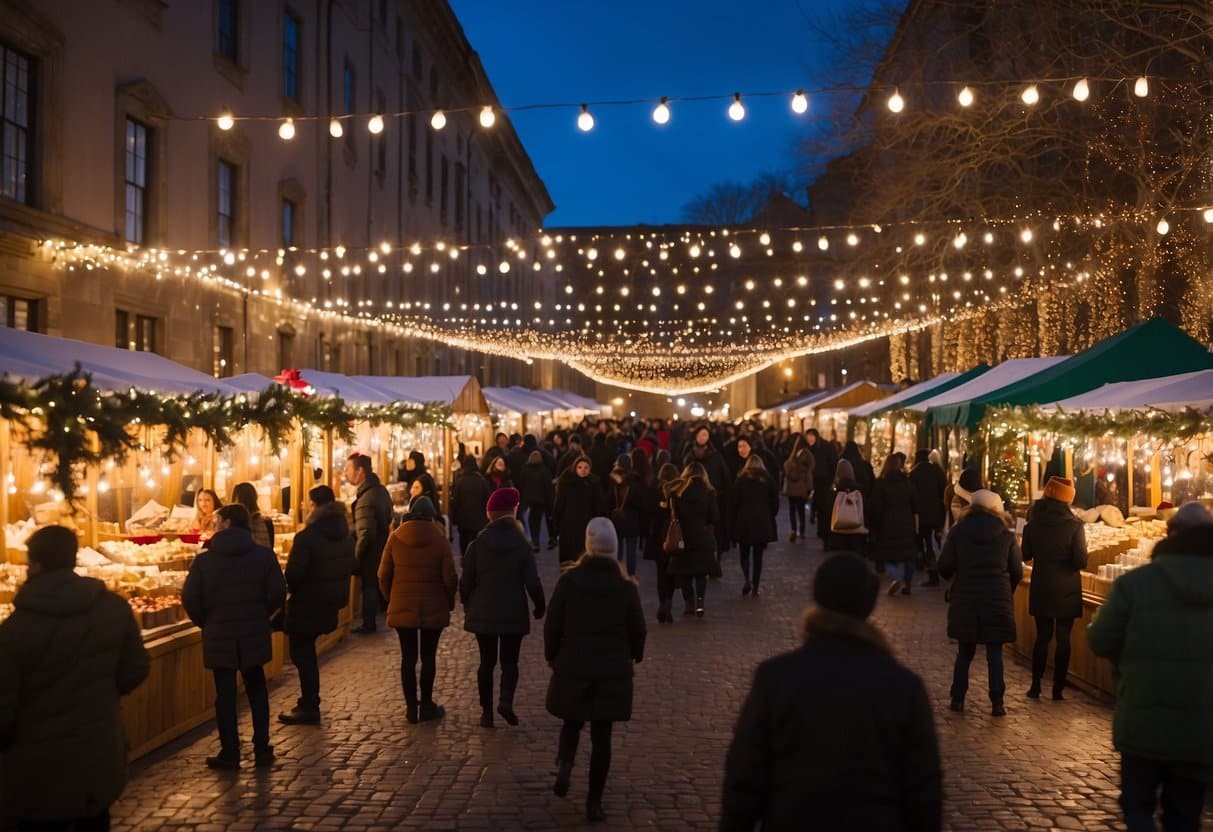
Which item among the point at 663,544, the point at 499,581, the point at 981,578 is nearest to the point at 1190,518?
the point at 981,578

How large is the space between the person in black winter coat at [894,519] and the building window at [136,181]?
39.7ft

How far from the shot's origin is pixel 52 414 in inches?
318

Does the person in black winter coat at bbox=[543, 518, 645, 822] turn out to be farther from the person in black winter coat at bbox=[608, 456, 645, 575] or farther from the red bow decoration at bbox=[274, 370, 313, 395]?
the red bow decoration at bbox=[274, 370, 313, 395]

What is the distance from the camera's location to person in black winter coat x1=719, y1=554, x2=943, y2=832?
3354 mm

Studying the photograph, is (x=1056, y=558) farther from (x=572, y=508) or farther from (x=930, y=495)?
(x=930, y=495)

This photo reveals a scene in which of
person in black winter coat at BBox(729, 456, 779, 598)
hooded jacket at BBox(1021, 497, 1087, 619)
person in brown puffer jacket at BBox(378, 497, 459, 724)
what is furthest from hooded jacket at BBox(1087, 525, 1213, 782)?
person in black winter coat at BBox(729, 456, 779, 598)

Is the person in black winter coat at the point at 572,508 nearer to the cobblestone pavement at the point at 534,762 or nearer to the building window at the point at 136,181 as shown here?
the cobblestone pavement at the point at 534,762

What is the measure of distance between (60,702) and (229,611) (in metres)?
2.48

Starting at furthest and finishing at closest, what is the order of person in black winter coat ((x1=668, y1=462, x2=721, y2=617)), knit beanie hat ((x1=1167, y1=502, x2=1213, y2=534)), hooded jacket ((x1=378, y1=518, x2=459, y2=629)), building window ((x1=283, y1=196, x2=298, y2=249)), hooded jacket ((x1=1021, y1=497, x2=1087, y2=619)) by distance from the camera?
building window ((x1=283, y1=196, x2=298, y2=249)) → person in black winter coat ((x1=668, y1=462, x2=721, y2=617)) → hooded jacket ((x1=1021, y1=497, x2=1087, y2=619)) → hooded jacket ((x1=378, y1=518, x2=459, y2=629)) → knit beanie hat ((x1=1167, y1=502, x2=1213, y2=534))

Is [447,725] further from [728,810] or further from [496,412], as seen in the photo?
[496,412]

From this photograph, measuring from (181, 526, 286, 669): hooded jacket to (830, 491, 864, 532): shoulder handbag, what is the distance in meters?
8.53

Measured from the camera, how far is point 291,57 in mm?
25766

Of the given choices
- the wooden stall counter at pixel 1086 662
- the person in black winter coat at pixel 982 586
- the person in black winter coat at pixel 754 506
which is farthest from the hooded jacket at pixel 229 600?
the person in black winter coat at pixel 754 506

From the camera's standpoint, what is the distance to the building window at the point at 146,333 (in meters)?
19.1
